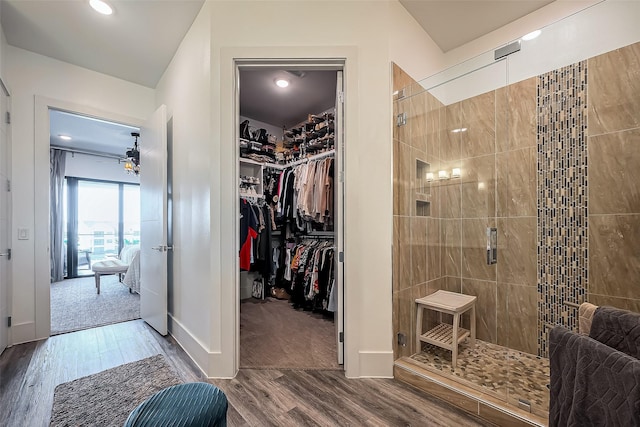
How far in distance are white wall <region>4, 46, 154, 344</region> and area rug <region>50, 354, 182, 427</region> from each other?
129 centimetres

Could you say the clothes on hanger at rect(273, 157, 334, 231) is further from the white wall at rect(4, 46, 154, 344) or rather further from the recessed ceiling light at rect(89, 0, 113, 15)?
the white wall at rect(4, 46, 154, 344)

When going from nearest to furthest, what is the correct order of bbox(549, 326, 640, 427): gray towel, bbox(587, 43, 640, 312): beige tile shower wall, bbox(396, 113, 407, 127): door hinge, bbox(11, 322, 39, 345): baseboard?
bbox(549, 326, 640, 427): gray towel
bbox(587, 43, 640, 312): beige tile shower wall
bbox(396, 113, 407, 127): door hinge
bbox(11, 322, 39, 345): baseboard

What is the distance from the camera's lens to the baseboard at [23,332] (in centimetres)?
248

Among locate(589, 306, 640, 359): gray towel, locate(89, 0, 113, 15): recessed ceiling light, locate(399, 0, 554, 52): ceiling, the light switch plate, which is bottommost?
locate(589, 306, 640, 359): gray towel

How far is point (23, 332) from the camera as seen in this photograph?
2.52 meters

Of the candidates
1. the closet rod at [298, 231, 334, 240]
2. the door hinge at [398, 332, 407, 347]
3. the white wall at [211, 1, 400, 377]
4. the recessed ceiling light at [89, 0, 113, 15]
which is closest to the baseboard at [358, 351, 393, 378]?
the white wall at [211, 1, 400, 377]

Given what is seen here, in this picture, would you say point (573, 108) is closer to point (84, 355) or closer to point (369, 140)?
point (369, 140)

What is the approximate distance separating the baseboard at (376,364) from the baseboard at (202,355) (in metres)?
0.93

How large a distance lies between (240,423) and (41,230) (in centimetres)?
286

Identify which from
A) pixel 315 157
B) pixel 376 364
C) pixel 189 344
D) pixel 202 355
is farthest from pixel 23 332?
pixel 315 157

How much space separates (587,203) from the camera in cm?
187

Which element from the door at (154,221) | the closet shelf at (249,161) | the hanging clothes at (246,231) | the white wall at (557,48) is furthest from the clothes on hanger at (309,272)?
the white wall at (557,48)

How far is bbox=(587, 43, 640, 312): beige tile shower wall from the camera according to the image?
5.68 ft

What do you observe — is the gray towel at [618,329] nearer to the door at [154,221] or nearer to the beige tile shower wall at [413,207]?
the beige tile shower wall at [413,207]
